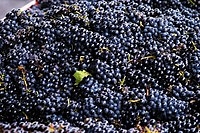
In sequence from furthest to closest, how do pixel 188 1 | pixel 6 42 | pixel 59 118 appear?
pixel 188 1, pixel 6 42, pixel 59 118

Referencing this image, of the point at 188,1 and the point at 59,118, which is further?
the point at 188,1

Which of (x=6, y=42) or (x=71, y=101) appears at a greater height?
(x=6, y=42)

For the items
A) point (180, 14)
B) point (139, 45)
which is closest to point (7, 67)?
point (139, 45)

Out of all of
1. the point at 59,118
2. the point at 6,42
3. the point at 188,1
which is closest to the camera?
the point at 59,118

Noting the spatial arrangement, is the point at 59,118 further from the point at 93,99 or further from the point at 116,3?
the point at 116,3

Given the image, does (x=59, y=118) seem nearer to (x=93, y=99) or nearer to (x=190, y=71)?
(x=93, y=99)

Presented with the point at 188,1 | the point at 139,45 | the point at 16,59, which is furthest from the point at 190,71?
the point at 16,59
